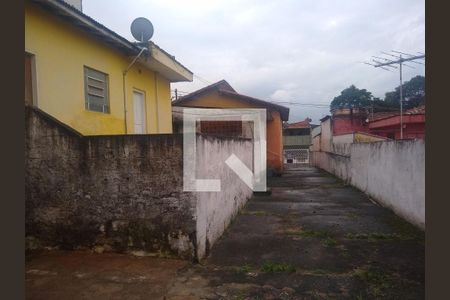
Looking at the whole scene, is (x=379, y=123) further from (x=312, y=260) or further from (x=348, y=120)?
(x=312, y=260)

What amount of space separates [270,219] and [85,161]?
445cm

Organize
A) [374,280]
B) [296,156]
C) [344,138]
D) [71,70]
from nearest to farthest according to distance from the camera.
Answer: [374,280]
[71,70]
[344,138]
[296,156]

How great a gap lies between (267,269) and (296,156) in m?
34.0

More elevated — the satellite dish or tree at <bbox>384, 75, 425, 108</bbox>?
tree at <bbox>384, 75, 425, 108</bbox>

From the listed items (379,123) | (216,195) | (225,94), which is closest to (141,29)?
(216,195)

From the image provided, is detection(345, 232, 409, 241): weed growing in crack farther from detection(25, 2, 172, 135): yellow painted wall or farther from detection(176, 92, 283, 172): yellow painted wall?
detection(176, 92, 283, 172): yellow painted wall

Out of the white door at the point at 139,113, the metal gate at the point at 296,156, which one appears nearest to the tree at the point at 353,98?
the metal gate at the point at 296,156

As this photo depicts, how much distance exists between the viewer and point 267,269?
4.54m

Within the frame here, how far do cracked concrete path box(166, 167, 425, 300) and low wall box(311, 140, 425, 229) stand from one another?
381 mm

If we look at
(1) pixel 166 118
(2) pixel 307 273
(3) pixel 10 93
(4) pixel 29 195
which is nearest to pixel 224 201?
(2) pixel 307 273

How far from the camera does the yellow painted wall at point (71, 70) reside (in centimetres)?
575

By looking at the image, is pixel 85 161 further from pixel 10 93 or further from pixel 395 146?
pixel 395 146

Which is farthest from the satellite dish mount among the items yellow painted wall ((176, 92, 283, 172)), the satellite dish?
yellow painted wall ((176, 92, 283, 172))

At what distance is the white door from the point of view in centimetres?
959
